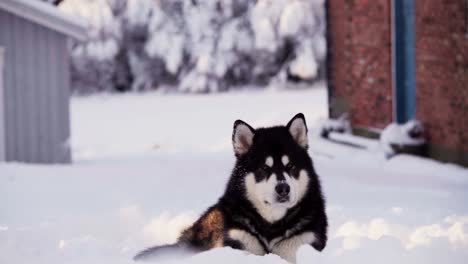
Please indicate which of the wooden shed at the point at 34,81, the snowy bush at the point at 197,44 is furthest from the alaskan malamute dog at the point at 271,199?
the snowy bush at the point at 197,44

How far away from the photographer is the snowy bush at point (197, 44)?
88.9ft

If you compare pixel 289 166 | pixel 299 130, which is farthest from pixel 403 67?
pixel 289 166

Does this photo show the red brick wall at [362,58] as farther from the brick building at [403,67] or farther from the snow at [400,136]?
the snow at [400,136]

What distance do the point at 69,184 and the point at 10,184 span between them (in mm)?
975

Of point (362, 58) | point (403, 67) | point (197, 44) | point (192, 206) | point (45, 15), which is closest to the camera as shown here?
point (192, 206)

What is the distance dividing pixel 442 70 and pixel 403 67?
162 cm

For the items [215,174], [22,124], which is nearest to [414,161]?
[215,174]

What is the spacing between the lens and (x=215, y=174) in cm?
1507

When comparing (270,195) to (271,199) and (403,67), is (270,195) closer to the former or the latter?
(271,199)

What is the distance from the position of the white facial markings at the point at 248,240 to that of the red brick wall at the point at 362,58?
9.58 metres

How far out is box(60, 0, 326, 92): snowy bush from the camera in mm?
27094

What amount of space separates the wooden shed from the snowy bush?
8114mm

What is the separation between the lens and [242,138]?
265 inches

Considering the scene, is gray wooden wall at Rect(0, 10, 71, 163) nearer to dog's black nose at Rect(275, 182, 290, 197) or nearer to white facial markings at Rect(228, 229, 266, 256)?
white facial markings at Rect(228, 229, 266, 256)
